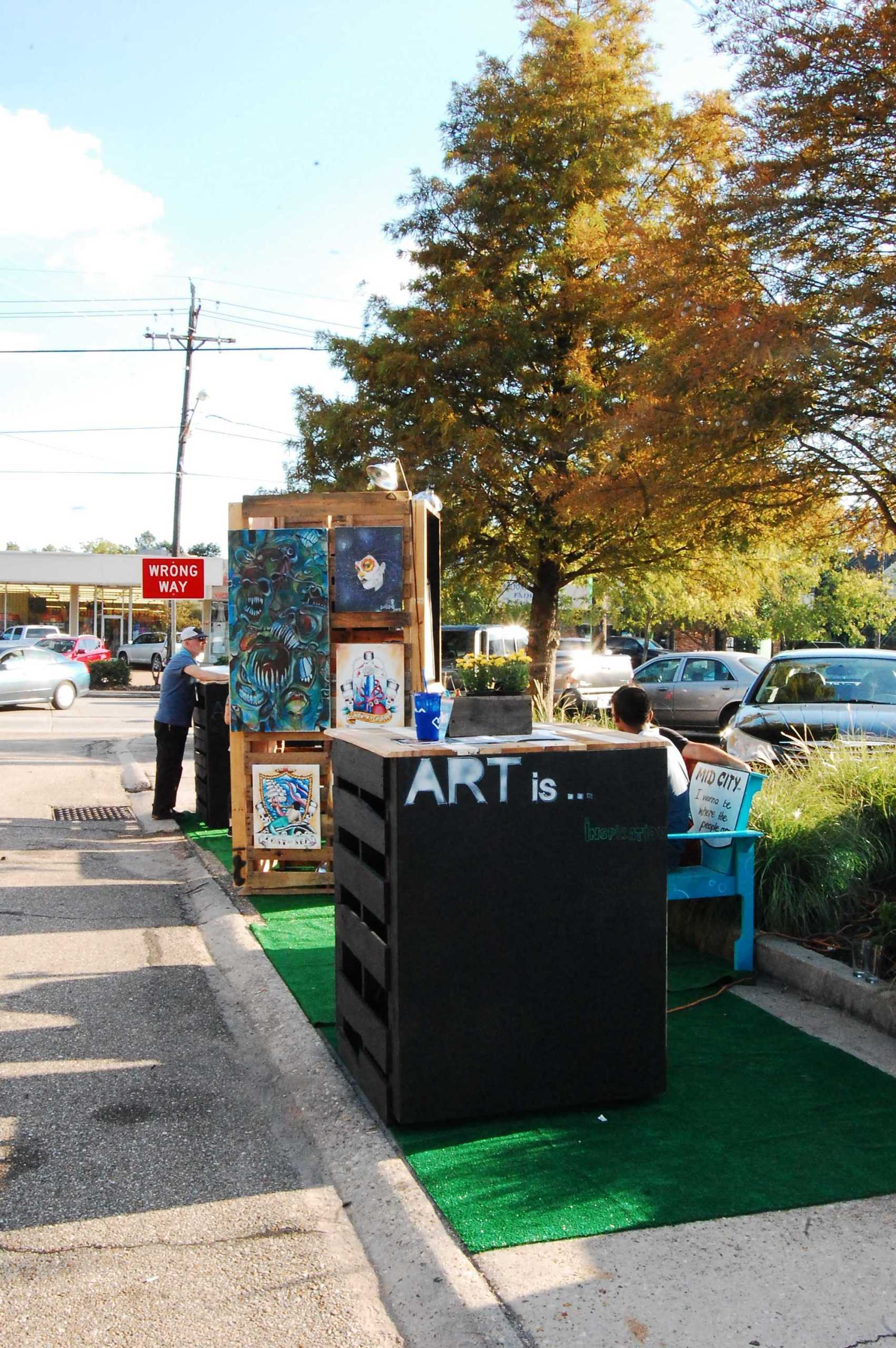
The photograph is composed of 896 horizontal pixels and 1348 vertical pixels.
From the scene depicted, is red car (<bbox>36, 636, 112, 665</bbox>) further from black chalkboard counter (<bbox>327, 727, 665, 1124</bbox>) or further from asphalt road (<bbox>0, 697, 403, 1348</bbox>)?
black chalkboard counter (<bbox>327, 727, 665, 1124</bbox>)

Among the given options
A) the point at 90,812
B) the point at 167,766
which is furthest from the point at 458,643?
the point at 167,766

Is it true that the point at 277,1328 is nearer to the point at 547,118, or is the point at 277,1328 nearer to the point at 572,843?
the point at 572,843

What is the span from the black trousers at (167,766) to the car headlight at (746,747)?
5071 millimetres

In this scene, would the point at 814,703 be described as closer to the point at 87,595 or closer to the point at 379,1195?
the point at 379,1195

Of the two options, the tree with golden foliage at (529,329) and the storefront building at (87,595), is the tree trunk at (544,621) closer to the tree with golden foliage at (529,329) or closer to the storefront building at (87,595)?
the tree with golden foliage at (529,329)

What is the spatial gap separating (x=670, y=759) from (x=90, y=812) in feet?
25.5

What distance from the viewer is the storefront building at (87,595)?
43969 mm

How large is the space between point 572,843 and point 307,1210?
1.49m

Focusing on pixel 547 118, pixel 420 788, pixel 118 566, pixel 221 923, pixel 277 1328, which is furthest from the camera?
pixel 118 566

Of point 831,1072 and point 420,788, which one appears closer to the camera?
point 420,788

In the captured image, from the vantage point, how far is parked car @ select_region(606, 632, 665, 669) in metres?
40.6

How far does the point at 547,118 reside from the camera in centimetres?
1584

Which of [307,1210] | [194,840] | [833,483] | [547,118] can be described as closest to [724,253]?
[833,483]

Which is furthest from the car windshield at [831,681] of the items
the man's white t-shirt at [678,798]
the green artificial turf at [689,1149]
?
the green artificial turf at [689,1149]
